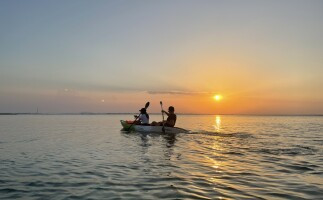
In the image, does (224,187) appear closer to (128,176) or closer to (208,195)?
(208,195)

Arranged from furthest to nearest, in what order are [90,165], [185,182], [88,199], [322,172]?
[90,165] < [322,172] < [185,182] < [88,199]

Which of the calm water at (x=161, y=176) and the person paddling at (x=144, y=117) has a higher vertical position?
the person paddling at (x=144, y=117)

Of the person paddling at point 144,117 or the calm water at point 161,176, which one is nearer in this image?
the calm water at point 161,176

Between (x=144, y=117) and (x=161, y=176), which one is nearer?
(x=161, y=176)

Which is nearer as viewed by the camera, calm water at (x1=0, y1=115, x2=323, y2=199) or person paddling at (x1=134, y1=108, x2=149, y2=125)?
calm water at (x1=0, y1=115, x2=323, y2=199)

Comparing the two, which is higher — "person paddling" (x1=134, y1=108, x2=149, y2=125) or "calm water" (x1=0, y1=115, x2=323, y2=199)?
"person paddling" (x1=134, y1=108, x2=149, y2=125)

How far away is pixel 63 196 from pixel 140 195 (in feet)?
6.98

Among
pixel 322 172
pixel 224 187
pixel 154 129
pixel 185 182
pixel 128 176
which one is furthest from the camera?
pixel 154 129

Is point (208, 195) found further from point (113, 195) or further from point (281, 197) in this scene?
point (113, 195)

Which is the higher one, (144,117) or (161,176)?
(144,117)

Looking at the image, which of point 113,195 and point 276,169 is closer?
point 113,195

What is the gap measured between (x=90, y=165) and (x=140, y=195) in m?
5.56

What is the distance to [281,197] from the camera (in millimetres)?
8281

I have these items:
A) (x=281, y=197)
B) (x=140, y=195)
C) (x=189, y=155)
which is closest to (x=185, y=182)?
(x=140, y=195)
